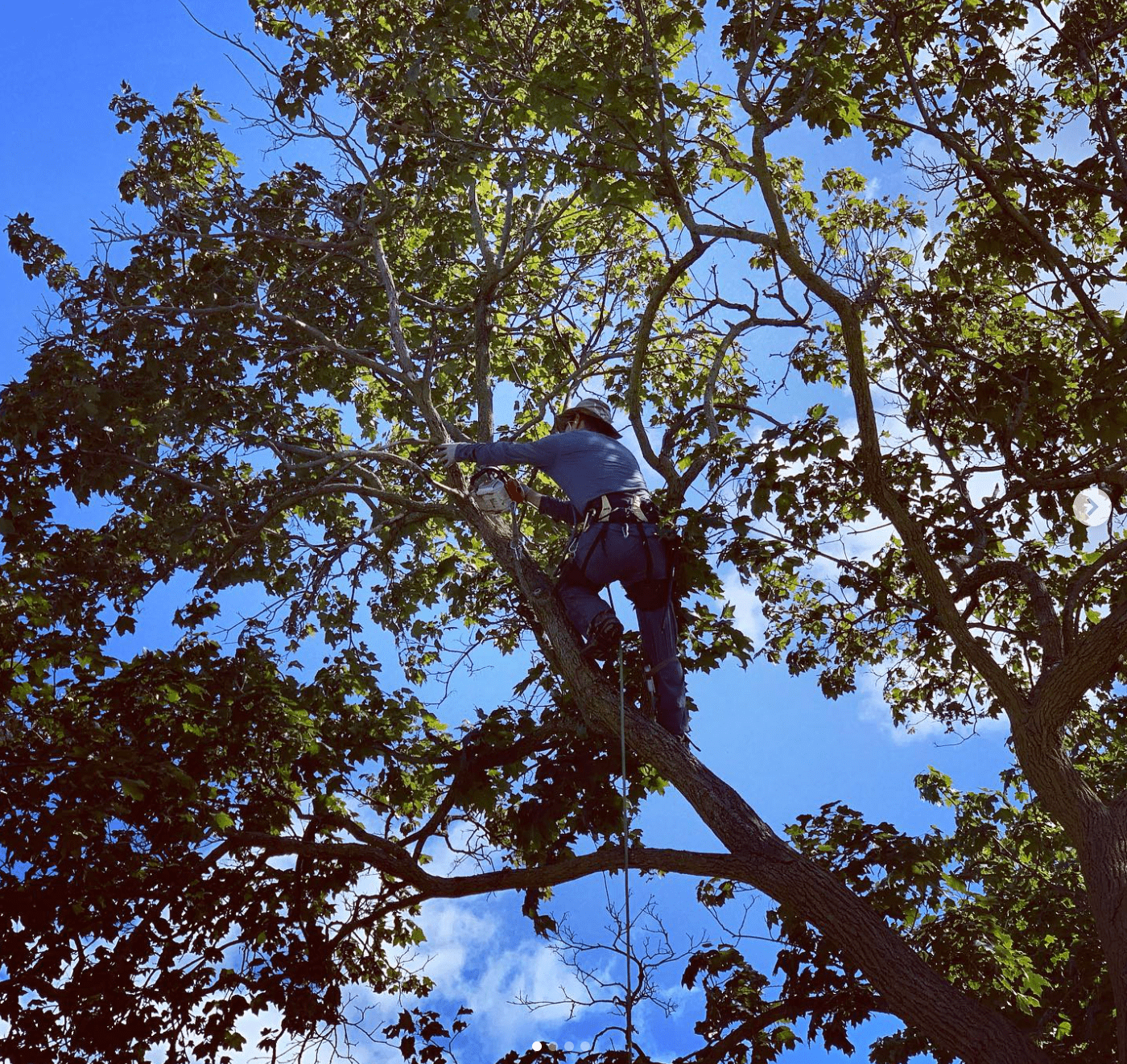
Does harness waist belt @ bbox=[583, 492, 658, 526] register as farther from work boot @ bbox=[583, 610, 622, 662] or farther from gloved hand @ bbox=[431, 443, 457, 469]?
gloved hand @ bbox=[431, 443, 457, 469]

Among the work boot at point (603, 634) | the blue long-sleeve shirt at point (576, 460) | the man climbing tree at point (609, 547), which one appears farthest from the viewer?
the blue long-sleeve shirt at point (576, 460)

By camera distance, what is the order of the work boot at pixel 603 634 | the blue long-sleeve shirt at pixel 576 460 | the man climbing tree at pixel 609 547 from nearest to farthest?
the work boot at pixel 603 634 → the man climbing tree at pixel 609 547 → the blue long-sleeve shirt at pixel 576 460

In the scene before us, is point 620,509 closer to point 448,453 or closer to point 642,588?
point 642,588

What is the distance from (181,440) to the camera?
8.41 metres

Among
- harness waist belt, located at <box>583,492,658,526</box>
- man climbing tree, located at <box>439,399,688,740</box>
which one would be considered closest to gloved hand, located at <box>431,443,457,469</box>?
man climbing tree, located at <box>439,399,688,740</box>

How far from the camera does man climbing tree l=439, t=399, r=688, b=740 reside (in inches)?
236

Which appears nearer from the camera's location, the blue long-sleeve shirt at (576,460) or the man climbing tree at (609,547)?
the man climbing tree at (609,547)

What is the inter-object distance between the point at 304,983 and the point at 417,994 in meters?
2.25

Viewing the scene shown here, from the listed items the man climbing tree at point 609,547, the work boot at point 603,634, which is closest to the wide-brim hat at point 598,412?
the man climbing tree at point 609,547

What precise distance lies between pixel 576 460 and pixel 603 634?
1119 mm

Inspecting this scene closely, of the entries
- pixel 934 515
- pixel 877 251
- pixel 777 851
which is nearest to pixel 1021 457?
pixel 934 515

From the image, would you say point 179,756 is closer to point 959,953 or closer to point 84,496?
point 84,496

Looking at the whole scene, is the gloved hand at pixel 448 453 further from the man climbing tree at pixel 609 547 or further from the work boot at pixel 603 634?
the work boot at pixel 603 634

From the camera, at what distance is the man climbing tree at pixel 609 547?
236 inches
